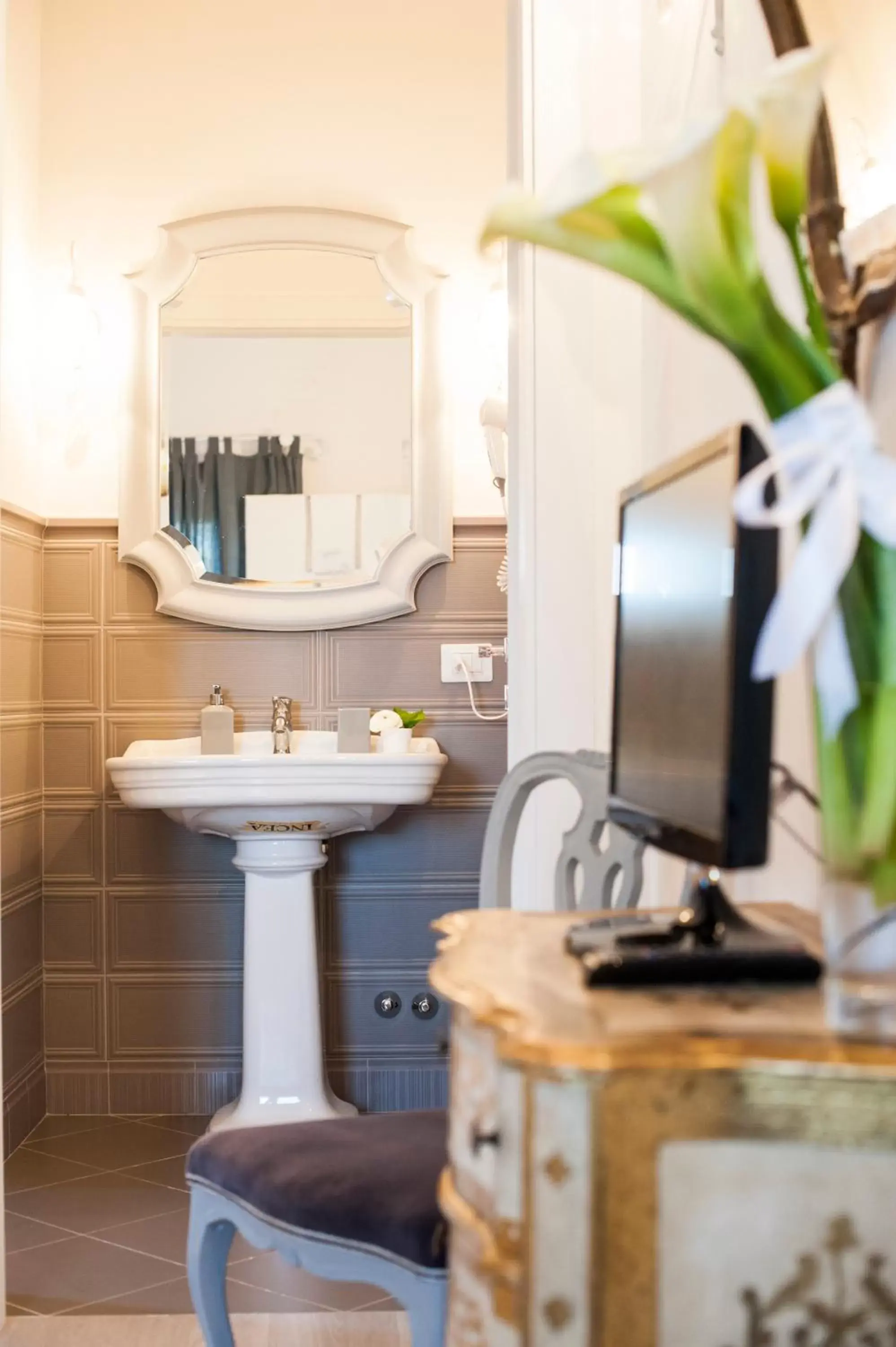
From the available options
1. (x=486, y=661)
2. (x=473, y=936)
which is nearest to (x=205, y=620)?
(x=486, y=661)

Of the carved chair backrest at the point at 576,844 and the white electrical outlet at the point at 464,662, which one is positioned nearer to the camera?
the carved chair backrest at the point at 576,844

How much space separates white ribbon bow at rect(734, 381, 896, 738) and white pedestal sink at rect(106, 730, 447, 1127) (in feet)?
7.47

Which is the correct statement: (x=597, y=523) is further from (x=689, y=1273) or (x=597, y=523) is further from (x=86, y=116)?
(x=86, y=116)

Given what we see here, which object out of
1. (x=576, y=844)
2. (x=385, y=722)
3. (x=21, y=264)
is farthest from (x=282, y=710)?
(x=576, y=844)

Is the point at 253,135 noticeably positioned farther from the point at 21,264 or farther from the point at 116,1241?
the point at 116,1241

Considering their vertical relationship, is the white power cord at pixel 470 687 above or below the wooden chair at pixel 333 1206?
above

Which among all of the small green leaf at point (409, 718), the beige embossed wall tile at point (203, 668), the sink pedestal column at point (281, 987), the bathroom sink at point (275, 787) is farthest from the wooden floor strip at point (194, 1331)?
the beige embossed wall tile at point (203, 668)

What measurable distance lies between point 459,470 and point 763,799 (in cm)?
271

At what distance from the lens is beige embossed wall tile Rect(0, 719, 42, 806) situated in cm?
312

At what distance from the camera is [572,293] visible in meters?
2.19

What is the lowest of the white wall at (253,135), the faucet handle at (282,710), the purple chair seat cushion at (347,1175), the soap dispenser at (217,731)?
the purple chair seat cushion at (347,1175)

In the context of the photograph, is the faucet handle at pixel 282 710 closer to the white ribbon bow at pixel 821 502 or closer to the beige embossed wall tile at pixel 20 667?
the beige embossed wall tile at pixel 20 667

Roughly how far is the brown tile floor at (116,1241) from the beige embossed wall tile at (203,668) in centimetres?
106

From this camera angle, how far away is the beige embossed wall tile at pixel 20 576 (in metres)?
3.08
